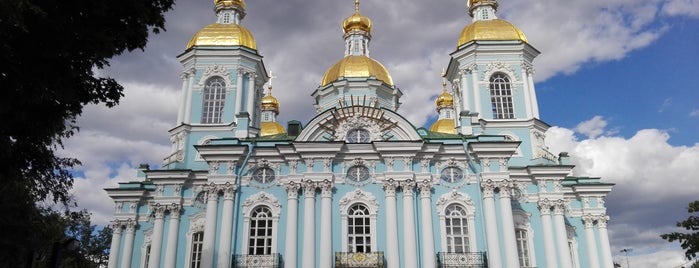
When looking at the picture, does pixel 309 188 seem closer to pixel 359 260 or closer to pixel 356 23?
pixel 359 260

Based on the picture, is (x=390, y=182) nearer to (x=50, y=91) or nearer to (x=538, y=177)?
(x=538, y=177)

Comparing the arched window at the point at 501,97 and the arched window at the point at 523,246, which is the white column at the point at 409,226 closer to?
the arched window at the point at 523,246

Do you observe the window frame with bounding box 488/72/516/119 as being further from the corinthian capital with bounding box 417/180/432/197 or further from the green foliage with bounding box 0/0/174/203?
the green foliage with bounding box 0/0/174/203

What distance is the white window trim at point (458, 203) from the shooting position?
20391mm

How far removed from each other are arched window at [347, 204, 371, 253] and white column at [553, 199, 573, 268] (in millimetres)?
8014

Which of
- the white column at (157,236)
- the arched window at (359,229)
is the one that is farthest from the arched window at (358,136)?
the white column at (157,236)

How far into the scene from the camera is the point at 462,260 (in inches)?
776

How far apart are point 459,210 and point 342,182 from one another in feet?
15.3

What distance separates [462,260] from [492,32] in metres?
12.6

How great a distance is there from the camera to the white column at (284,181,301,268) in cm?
1945

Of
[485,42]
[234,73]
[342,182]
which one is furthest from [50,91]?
[485,42]

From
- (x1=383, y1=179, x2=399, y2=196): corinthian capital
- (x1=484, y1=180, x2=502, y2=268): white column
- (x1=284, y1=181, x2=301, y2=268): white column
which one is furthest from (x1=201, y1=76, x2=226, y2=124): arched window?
(x1=484, y1=180, x2=502, y2=268): white column

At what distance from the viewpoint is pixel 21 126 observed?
31.0 ft

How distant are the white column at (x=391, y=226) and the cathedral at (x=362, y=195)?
0.13ft
